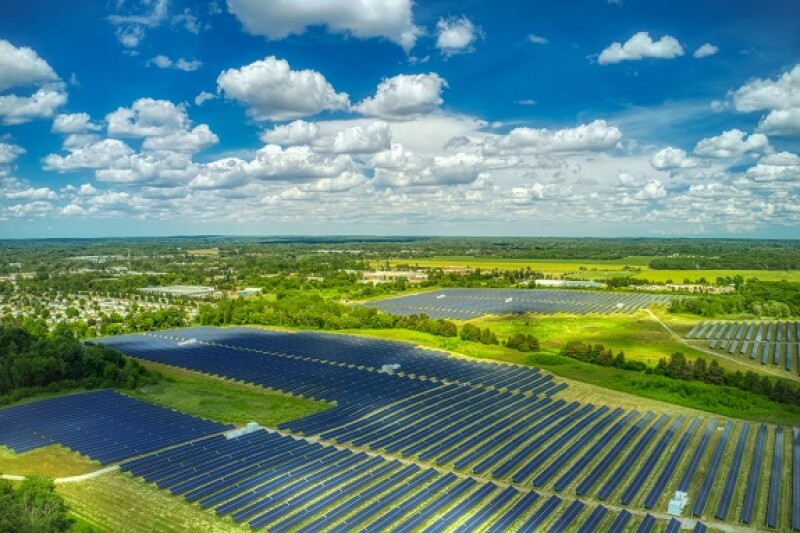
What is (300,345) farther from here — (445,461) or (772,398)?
(772,398)

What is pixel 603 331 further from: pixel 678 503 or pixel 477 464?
pixel 678 503

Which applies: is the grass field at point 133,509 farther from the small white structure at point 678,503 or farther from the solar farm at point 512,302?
the solar farm at point 512,302

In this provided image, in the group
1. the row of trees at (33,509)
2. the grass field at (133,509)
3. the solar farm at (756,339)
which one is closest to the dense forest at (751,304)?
the solar farm at (756,339)

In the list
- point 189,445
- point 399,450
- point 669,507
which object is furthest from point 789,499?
point 189,445

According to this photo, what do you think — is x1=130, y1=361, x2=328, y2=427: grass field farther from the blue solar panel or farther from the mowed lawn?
the mowed lawn

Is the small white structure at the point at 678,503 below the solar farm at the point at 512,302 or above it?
below

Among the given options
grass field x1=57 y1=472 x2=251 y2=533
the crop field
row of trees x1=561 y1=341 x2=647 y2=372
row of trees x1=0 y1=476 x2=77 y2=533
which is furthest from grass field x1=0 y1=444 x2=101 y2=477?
row of trees x1=561 y1=341 x2=647 y2=372
